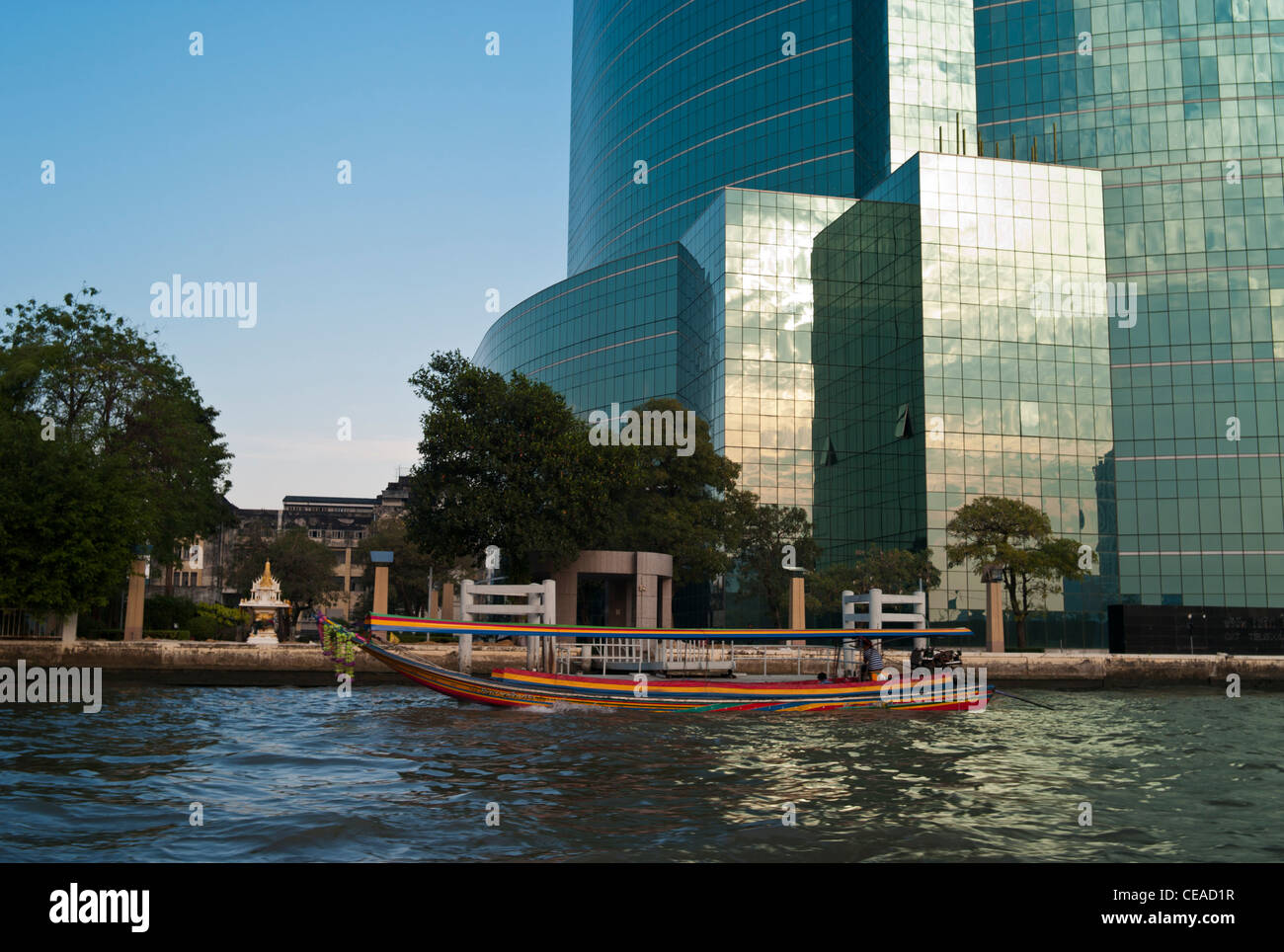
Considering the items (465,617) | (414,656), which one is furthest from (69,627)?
(465,617)

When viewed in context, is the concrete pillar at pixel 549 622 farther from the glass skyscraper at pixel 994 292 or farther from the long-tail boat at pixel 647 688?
the glass skyscraper at pixel 994 292

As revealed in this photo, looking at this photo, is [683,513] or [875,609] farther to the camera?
[683,513]

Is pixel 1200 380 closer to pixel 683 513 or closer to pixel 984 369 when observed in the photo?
pixel 984 369

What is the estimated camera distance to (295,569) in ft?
274

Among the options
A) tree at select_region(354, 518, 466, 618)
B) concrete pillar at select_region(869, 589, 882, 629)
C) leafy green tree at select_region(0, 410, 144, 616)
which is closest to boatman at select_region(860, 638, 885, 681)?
concrete pillar at select_region(869, 589, 882, 629)

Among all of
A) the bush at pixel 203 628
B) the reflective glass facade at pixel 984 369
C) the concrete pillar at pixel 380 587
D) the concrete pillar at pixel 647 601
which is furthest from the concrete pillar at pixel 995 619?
the bush at pixel 203 628

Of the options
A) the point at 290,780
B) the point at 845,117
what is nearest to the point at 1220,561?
the point at 845,117

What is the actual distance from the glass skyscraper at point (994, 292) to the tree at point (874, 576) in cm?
597

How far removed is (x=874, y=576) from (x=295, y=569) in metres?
48.8

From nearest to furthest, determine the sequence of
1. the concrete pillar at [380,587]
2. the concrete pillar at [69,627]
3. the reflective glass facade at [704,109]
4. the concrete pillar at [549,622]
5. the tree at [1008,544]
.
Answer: the concrete pillar at [549,622], the concrete pillar at [69,627], the concrete pillar at [380,587], the tree at [1008,544], the reflective glass facade at [704,109]

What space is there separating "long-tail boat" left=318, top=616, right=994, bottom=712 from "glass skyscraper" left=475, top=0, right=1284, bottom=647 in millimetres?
39792

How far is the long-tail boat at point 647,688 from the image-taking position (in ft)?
85.3
